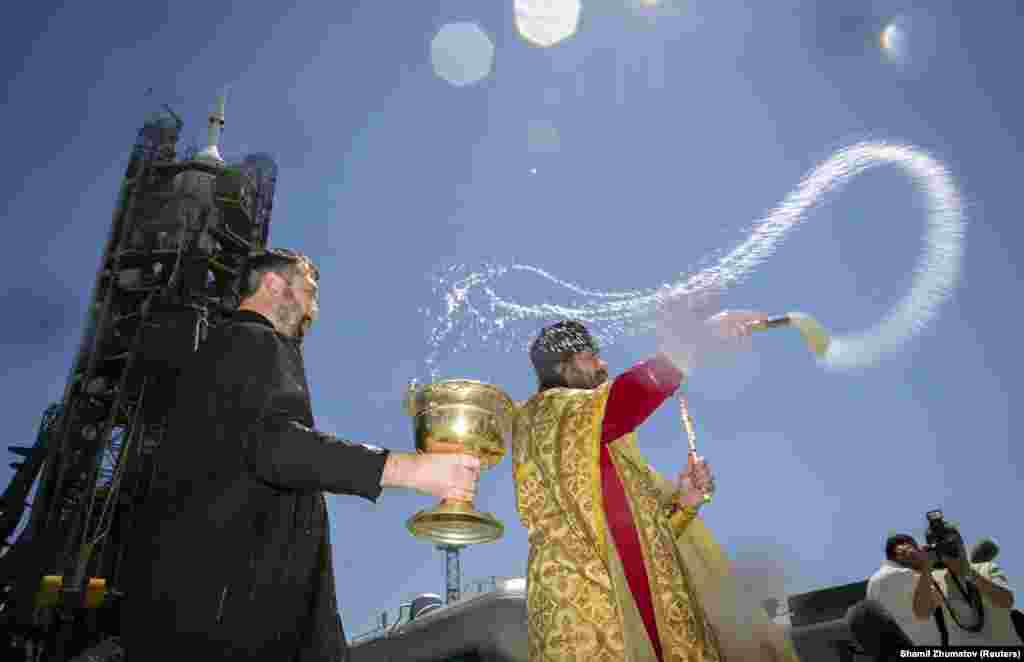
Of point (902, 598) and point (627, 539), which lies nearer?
point (627, 539)

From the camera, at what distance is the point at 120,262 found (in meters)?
32.3

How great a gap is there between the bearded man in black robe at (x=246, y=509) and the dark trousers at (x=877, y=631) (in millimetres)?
5334

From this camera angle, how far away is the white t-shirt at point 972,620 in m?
5.73

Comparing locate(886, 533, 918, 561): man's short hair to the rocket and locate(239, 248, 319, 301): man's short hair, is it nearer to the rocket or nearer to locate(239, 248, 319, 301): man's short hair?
locate(239, 248, 319, 301): man's short hair

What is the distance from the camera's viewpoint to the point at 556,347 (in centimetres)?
397

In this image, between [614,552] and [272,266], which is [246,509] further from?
[614,552]

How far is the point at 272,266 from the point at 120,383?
1196 inches

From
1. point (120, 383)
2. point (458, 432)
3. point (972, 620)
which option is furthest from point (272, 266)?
point (120, 383)

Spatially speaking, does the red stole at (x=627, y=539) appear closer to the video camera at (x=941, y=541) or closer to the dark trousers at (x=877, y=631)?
the dark trousers at (x=877, y=631)

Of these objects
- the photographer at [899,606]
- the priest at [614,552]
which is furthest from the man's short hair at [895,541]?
the priest at [614,552]

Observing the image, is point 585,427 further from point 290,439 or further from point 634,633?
point 290,439

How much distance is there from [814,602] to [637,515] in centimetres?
607

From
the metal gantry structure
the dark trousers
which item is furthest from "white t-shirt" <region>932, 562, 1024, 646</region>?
the metal gantry structure

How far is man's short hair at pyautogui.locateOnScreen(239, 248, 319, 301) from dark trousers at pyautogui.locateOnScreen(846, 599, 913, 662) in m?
5.87
